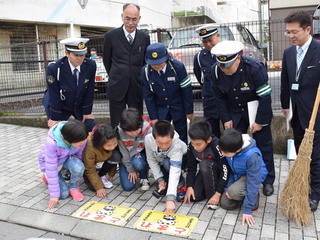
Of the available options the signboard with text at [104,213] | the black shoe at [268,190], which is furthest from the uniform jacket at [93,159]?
the black shoe at [268,190]

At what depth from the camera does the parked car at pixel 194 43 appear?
20.0 ft

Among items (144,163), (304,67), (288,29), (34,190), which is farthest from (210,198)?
(34,190)

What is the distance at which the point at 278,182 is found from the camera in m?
4.12

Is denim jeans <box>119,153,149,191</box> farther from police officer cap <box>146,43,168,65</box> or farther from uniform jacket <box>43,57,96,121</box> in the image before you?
police officer cap <box>146,43,168,65</box>

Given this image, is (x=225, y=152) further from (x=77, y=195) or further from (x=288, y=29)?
(x=77, y=195)

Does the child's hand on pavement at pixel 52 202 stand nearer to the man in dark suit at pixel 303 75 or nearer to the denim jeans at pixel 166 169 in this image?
the denim jeans at pixel 166 169

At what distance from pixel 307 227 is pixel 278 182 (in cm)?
105

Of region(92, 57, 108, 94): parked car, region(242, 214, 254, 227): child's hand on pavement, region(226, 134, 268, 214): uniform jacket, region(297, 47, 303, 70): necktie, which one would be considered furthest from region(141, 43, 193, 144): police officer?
region(92, 57, 108, 94): parked car

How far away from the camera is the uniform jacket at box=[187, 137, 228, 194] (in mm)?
3514

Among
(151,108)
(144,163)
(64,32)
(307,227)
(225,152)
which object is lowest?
(307,227)

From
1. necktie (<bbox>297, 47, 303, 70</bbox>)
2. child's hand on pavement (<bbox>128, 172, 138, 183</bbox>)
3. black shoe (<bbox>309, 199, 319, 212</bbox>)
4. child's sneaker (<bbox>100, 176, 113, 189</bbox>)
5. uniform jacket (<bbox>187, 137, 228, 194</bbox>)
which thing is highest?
necktie (<bbox>297, 47, 303, 70</bbox>)

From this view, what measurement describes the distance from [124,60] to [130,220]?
203 cm

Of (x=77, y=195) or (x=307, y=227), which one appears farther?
(x=77, y=195)

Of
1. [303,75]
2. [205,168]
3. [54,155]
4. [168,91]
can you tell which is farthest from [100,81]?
[303,75]
